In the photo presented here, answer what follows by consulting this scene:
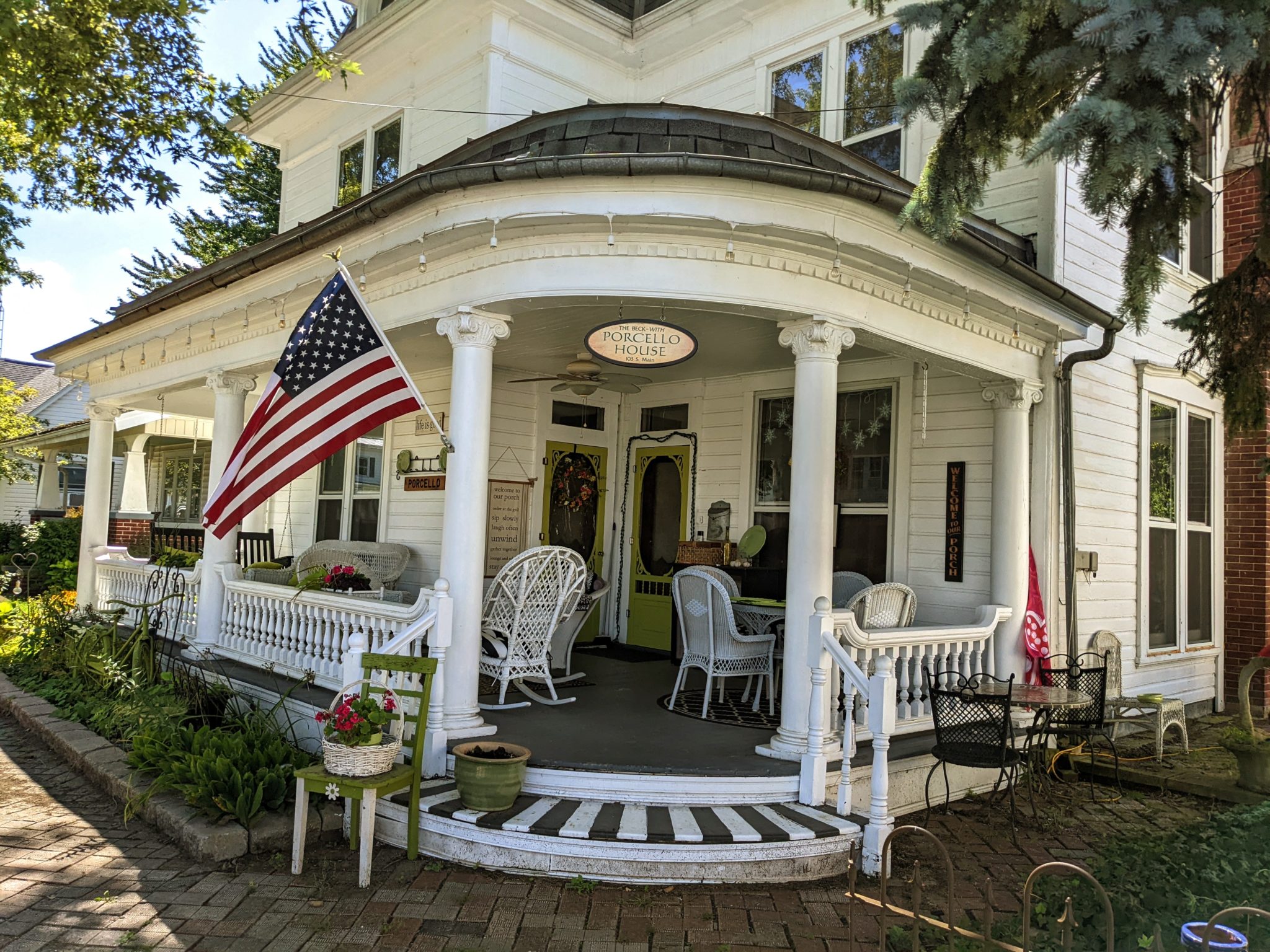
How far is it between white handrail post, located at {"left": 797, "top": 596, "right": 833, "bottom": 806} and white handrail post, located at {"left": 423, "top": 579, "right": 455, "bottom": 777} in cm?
201

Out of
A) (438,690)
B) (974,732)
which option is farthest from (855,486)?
(438,690)

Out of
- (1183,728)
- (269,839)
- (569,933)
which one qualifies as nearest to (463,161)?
(269,839)

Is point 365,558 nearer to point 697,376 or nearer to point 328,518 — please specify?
point 328,518

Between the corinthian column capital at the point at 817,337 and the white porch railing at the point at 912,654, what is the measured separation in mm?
1543

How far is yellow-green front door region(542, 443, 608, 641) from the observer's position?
9.03m

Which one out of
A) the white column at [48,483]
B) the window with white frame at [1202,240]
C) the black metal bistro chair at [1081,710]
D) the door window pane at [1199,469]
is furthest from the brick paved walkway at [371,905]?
the white column at [48,483]

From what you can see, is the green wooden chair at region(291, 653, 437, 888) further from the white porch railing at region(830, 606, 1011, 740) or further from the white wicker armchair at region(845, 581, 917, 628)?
the white wicker armchair at region(845, 581, 917, 628)

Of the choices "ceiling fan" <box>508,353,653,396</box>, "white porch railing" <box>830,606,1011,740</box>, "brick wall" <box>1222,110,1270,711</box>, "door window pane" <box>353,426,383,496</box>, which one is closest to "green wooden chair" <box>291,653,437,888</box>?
"white porch railing" <box>830,606,1011,740</box>

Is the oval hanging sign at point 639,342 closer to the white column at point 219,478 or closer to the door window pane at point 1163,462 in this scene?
the white column at point 219,478

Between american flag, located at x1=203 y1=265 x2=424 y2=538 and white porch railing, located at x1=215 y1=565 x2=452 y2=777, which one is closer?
white porch railing, located at x1=215 y1=565 x2=452 y2=777

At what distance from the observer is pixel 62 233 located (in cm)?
820

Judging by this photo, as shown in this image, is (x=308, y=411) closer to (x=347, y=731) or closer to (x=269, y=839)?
(x=347, y=731)

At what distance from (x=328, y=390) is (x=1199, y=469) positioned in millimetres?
8744

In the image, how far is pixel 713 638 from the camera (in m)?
6.08
